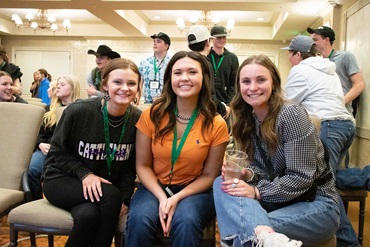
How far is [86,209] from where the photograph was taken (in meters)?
1.71

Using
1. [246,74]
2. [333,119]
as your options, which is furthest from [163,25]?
[246,74]

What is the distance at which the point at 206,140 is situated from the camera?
1859 millimetres

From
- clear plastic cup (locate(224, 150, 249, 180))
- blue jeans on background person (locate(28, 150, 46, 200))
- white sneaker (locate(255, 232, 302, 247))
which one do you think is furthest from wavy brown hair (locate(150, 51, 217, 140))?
blue jeans on background person (locate(28, 150, 46, 200))

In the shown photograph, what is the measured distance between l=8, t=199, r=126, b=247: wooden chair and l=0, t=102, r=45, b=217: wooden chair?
0.38m

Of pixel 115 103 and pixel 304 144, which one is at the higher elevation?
pixel 115 103

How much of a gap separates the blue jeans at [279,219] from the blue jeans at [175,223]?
16cm

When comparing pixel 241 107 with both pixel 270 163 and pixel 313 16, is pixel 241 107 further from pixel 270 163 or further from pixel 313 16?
pixel 313 16

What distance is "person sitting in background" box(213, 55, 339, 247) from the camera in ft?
4.66

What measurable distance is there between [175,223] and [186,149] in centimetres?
38

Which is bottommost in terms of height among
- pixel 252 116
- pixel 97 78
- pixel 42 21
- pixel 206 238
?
pixel 206 238

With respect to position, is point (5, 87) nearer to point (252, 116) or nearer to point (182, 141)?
point (182, 141)

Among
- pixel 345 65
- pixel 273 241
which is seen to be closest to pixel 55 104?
pixel 273 241

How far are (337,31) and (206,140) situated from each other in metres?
5.16

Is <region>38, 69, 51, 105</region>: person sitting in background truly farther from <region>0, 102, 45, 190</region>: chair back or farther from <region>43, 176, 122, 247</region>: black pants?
<region>43, 176, 122, 247</region>: black pants
